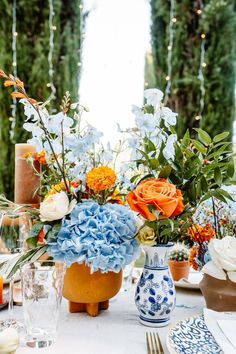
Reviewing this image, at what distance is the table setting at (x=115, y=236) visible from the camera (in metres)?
0.86

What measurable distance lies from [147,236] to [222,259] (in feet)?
0.53

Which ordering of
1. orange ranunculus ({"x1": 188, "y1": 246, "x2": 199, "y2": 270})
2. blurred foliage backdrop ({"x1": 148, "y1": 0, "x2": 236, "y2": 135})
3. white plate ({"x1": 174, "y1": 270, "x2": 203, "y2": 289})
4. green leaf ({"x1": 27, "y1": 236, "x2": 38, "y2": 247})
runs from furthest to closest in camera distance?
blurred foliage backdrop ({"x1": 148, "y1": 0, "x2": 236, "y2": 135})
white plate ({"x1": 174, "y1": 270, "x2": 203, "y2": 289})
orange ranunculus ({"x1": 188, "y1": 246, "x2": 199, "y2": 270})
green leaf ({"x1": 27, "y1": 236, "x2": 38, "y2": 247})

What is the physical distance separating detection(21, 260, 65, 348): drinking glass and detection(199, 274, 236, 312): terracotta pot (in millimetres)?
348

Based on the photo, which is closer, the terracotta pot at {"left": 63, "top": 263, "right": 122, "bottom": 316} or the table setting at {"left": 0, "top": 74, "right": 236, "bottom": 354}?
the table setting at {"left": 0, "top": 74, "right": 236, "bottom": 354}

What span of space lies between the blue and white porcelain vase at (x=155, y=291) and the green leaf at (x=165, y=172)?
0.15 m

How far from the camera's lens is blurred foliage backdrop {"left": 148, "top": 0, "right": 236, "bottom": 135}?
318 centimetres

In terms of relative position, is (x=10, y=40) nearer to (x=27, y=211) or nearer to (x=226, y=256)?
(x=27, y=211)

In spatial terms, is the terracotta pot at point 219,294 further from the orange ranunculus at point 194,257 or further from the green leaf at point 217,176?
the green leaf at point 217,176

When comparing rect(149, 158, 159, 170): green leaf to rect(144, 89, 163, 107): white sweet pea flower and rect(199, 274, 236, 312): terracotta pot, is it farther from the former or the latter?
rect(199, 274, 236, 312): terracotta pot

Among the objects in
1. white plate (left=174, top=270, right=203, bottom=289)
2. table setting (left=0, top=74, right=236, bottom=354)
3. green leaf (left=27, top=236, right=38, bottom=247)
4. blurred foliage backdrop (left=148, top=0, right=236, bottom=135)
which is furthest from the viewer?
blurred foliage backdrop (left=148, top=0, right=236, bottom=135)

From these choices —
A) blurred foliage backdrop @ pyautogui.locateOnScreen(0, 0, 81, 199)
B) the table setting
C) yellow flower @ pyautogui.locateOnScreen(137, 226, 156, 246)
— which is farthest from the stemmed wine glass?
blurred foliage backdrop @ pyautogui.locateOnScreen(0, 0, 81, 199)

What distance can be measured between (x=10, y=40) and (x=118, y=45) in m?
0.81

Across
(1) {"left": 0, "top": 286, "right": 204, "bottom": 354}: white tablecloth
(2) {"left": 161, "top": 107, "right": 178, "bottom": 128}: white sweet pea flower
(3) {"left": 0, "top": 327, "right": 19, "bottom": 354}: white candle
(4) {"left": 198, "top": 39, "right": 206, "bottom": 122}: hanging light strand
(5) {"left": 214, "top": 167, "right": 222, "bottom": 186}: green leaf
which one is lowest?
(1) {"left": 0, "top": 286, "right": 204, "bottom": 354}: white tablecloth

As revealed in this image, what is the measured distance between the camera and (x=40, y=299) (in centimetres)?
85
